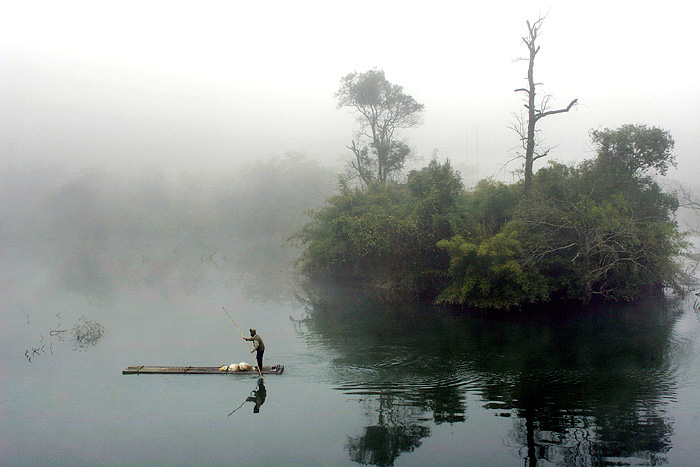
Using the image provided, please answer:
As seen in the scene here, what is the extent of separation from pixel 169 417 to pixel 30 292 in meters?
23.4

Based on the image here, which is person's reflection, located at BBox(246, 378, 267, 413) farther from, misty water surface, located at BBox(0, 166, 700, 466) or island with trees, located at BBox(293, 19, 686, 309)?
island with trees, located at BBox(293, 19, 686, 309)

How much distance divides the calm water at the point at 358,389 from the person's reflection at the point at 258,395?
13cm

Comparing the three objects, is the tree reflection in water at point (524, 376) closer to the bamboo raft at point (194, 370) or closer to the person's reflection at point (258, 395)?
the bamboo raft at point (194, 370)

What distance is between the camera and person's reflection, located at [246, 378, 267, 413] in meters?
13.6

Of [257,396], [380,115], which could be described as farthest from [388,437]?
[380,115]

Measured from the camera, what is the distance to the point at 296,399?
13891 millimetres

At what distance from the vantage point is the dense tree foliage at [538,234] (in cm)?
2359

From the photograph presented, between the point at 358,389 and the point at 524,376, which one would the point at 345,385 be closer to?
the point at 358,389

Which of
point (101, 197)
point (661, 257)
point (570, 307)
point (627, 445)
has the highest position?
point (101, 197)

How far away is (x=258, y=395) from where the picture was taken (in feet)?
46.6

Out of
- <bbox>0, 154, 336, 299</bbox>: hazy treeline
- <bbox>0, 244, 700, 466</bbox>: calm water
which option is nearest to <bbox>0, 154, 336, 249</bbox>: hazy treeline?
<bbox>0, 154, 336, 299</bbox>: hazy treeline

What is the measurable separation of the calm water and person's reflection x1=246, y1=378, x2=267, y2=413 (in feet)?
0.43

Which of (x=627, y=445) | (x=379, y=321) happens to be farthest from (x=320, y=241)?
(x=627, y=445)

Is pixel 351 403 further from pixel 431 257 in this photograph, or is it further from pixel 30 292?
pixel 30 292
